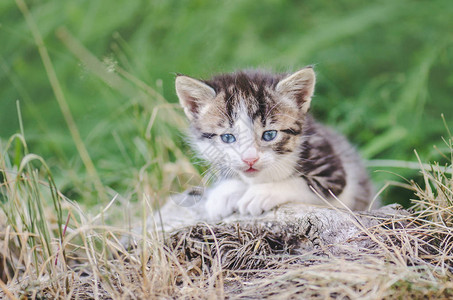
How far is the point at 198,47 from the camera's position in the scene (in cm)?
410

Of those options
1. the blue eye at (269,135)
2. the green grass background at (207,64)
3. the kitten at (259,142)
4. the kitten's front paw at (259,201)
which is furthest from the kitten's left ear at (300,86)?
the green grass background at (207,64)

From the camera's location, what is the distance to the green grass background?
3316 mm

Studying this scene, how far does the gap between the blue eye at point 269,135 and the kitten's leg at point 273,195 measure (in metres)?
0.22

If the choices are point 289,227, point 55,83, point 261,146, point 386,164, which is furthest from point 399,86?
point 55,83

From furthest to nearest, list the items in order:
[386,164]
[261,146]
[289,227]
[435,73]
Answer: [435,73]
[386,164]
[261,146]
[289,227]

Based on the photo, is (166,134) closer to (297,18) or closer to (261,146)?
(261,146)

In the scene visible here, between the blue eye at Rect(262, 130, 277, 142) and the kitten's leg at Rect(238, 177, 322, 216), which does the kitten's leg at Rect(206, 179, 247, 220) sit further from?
the blue eye at Rect(262, 130, 277, 142)

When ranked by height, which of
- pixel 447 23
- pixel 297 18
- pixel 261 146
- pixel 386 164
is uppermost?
pixel 297 18

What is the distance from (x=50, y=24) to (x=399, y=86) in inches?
118

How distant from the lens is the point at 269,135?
7.43ft

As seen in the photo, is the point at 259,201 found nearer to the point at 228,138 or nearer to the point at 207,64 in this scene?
the point at 228,138

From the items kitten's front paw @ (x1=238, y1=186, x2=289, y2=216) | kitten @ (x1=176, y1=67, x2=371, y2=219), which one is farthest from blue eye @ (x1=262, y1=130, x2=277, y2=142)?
kitten's front paw @ (x1=238, y1=186, x2=289, y2=216)

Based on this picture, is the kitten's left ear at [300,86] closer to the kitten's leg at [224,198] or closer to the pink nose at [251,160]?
the pink nose at [251,160]

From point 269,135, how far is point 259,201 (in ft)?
1.04
